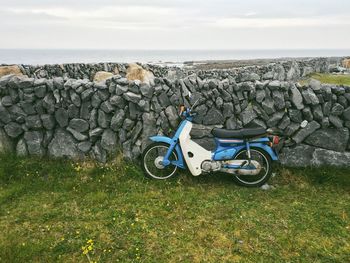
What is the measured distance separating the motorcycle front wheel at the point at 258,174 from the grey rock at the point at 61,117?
414 cm

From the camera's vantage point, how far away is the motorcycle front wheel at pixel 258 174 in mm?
7340

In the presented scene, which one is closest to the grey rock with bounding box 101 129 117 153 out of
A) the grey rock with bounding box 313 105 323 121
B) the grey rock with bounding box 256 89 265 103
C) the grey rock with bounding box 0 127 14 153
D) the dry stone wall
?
the dry stone wall

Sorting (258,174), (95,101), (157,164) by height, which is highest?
→ (95,101)

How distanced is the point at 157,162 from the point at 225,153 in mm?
1475

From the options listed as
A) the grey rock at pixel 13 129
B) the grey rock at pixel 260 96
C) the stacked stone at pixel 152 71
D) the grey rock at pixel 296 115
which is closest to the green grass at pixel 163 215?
the grey rock at pixel 13 129

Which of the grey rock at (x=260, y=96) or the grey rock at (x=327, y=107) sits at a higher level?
the grey rock at (x=260, y=96)

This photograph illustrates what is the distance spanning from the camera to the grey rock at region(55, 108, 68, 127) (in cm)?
834

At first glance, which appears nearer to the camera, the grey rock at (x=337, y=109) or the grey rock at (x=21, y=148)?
the grey rock at (x=337, y=109)

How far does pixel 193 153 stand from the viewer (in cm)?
736

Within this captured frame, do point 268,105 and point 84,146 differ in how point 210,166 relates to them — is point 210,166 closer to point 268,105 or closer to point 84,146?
point 268,105

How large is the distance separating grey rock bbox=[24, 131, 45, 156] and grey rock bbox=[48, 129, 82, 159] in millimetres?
241

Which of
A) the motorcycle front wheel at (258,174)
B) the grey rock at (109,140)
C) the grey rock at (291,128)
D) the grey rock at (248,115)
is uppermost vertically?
the grey rock at (248,115)

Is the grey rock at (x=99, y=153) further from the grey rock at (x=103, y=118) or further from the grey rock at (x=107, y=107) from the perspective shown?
the grey rock at (x=107, y=107)

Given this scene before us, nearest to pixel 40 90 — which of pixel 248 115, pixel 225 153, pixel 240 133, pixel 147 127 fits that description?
pixel 147 127
